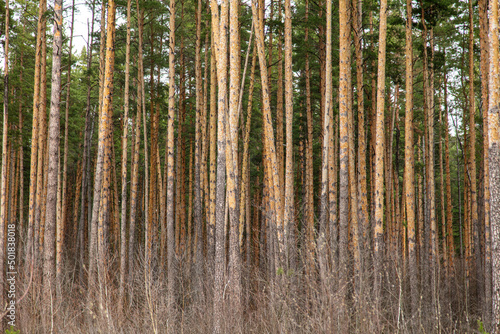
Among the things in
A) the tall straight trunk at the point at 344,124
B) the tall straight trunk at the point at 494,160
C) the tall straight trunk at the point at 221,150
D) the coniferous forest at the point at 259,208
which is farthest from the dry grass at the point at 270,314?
the tall straight trunk at the point at 344,124

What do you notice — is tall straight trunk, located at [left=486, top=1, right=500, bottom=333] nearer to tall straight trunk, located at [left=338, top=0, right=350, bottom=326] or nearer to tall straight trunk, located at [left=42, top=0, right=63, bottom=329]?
tall straight trunk, located at [left=338, top=0, right=350, bottom=326]

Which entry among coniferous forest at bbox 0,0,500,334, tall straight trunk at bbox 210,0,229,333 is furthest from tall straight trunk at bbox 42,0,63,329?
tall straight trunk at bbox 210,0,229,333

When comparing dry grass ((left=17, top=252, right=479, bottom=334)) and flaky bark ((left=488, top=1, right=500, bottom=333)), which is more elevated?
flaky bark ((left=488, top=1, right=500, bottom=333))

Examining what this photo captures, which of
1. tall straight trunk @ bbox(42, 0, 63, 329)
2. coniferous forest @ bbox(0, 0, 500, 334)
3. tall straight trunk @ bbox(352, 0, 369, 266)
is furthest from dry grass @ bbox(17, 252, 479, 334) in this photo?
tall straight trunk @ bbox(352, 0, 369, 266)

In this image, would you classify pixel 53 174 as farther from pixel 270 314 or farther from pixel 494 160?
pixel 494 160

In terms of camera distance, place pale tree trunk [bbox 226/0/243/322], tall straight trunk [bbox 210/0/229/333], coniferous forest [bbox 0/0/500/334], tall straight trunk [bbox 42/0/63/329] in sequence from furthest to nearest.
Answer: tall straight trunk [bbox 42/0/63/329] → tall straight trunk [bbox 210/0/229/333] → pale tree trunk [bbox 226/0/243/322] → coniferous forest [bbox 0/0/500/334]

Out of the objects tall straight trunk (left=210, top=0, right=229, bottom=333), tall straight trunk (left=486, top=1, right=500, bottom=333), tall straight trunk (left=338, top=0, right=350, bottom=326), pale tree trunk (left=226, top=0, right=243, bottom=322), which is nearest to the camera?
tall straight trunk (left=486, top=1, right=500, bottom=333)

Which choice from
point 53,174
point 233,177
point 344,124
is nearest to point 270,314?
point 233,177

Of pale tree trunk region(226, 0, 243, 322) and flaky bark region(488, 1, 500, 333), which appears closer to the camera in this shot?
flaky bark region(488, 1, 500, 333)

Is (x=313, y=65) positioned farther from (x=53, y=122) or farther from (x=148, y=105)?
(x=53, y=122)

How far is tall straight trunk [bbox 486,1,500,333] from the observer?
5.20 meters

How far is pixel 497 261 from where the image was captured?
5.21 m

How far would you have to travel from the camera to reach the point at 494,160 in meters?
5.45

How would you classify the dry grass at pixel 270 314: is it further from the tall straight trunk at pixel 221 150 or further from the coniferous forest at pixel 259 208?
the tall straight trunk at pixel 221 150
